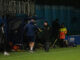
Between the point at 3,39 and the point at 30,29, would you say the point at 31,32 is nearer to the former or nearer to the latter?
the point at 30,29

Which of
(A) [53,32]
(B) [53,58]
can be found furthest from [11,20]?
(B) [53,58]

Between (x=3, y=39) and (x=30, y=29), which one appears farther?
(x=30, y=29)

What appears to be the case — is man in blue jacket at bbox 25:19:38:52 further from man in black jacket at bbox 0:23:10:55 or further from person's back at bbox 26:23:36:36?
man in black jacket at bbox 0:23:10:55

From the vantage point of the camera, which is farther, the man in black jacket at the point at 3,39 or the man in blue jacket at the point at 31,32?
the man in blue jacket at the point at 31,32

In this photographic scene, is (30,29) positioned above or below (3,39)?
above

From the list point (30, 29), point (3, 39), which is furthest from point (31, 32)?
point (3, 39)

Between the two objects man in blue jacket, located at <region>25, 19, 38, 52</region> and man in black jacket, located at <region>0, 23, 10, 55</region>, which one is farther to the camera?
man in blue jacket, located at <region>25, 19, 38, 52</region>

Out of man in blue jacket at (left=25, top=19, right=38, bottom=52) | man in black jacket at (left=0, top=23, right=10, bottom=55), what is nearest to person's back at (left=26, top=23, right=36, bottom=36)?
man in blue jacket at (left=25, top=19, right=38, bottom=52)

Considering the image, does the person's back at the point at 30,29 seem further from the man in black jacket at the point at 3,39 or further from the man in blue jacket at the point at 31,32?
the man in black jacket at the point at 3,39

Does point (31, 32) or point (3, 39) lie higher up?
point (31, 32)

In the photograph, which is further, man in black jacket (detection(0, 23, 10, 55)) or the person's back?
the person's back

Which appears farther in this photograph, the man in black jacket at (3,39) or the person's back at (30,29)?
the person's back at (30,29)

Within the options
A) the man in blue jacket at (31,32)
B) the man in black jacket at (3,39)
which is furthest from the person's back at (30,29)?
the man in black jacket at (3,39)

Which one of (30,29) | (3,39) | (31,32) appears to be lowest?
(3,39)
